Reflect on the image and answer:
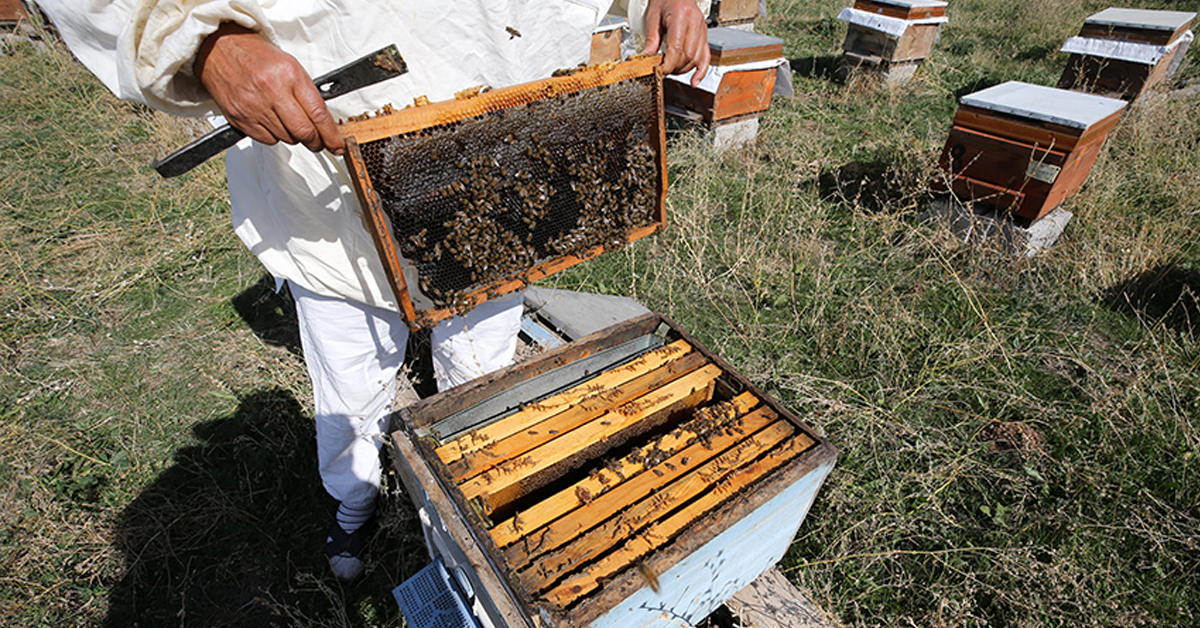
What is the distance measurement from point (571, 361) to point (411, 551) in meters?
1.50

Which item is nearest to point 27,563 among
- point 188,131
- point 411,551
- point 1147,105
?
point 411,551

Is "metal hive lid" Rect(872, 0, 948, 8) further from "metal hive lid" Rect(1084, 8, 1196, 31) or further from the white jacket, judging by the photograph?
the white jacket

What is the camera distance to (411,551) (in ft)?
8.80

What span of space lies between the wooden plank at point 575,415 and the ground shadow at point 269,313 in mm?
2618

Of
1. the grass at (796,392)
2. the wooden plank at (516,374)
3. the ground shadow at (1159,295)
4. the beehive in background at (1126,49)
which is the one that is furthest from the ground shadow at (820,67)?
the wooden plank at (516,374)

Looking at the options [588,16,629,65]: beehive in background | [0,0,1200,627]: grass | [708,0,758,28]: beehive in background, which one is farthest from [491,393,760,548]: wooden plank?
[708,0,758,28]: beehive in background

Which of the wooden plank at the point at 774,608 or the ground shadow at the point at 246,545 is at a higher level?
the wooden plank at the point at 774,608

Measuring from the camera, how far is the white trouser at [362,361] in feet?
7.10

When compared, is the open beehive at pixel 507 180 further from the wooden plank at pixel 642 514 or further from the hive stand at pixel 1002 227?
the hive stand at pixel 1002 227

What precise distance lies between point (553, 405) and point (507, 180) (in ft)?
2.46

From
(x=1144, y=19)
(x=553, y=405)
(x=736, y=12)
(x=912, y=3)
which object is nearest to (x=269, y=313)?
(x=553, y=405)

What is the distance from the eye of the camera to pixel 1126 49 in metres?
6.07

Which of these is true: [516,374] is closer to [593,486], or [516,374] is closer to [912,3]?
[593,486]

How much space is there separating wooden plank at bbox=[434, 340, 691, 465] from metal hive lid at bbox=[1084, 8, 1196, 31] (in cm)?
728
